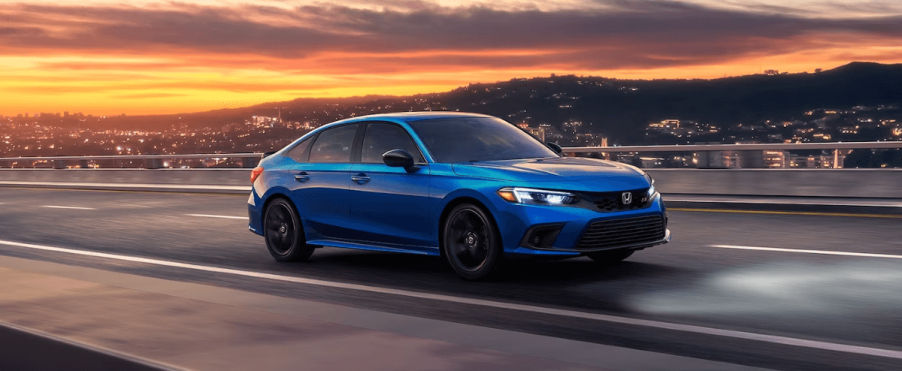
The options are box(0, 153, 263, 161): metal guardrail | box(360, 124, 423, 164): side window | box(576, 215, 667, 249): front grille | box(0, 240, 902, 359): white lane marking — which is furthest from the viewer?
box(0, 153, 263, 161): metal guardrail

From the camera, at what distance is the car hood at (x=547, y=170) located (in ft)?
30.0

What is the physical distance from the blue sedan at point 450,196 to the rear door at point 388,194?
1 centimetres

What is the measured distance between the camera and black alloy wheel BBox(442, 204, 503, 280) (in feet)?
30.0

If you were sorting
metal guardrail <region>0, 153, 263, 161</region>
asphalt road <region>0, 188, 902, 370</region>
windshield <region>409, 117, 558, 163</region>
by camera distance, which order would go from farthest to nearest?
metal guardrail <region>0, 153, 263, 161</region> → windshield <region>409, 117, 558, 163</region> → asphalt road <region>0, 188, 902, 370</region>

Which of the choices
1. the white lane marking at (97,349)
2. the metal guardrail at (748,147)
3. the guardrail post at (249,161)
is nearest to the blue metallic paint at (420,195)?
the white lane marking at (97,349)

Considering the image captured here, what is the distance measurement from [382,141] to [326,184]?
30.6 inches

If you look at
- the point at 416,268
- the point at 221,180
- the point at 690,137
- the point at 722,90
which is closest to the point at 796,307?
the point at 416,268

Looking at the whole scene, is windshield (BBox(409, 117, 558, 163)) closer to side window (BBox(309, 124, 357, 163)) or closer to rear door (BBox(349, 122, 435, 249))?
rear door (BBox(349, 122, 435, 249))

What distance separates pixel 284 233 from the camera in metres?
11.4

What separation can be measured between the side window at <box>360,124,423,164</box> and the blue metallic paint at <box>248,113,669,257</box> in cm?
8

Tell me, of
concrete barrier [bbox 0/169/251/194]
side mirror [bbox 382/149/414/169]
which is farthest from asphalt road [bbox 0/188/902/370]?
concrete barrier [bbox 0/169/251/194]

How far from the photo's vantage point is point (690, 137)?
3253cm

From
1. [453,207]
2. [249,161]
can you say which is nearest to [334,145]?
[453,207]

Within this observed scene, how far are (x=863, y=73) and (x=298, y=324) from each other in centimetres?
8434
